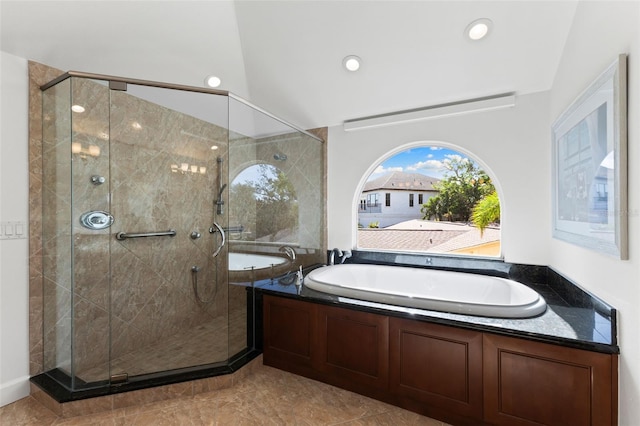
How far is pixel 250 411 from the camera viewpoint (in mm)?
1847

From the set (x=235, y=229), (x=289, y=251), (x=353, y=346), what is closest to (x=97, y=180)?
(x=235, y=229)

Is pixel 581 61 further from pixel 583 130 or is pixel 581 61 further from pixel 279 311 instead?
pixel 279 311

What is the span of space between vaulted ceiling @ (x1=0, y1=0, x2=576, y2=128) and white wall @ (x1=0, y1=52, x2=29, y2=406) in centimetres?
24

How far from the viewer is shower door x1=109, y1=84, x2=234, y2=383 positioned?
224 centimetres

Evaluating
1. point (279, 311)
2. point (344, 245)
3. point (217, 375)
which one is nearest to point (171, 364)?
point (217, 375)

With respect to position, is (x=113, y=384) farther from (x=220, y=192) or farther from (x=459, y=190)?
(x=459, y=190)

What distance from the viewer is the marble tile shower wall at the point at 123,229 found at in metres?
2.00

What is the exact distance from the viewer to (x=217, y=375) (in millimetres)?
2092

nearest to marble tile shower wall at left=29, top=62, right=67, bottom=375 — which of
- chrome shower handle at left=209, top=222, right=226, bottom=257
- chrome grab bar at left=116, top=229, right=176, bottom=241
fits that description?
chrome grab bar at left=116, top=229, right=176, bottom=241

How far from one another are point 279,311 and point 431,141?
6.79 feet

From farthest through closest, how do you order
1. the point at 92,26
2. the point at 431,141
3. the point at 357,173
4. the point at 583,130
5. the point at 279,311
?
the point at 357,173
the point at 431,141
the point at 279,311
the point at 92,26
the point at 583,130

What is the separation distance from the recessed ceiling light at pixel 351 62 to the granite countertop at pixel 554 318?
6.25ft

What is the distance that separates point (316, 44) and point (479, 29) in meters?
1.21

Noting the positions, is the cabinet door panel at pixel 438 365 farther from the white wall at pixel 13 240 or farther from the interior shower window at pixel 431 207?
the white wall at pixel 13 240
